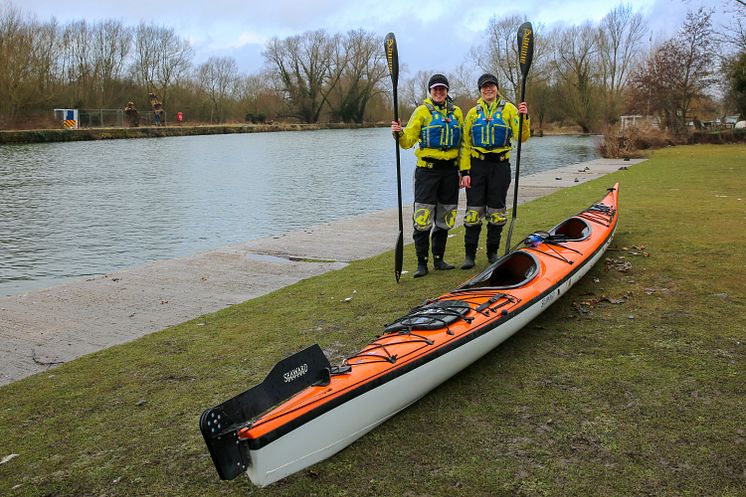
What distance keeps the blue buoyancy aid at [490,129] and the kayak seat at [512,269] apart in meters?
1.37

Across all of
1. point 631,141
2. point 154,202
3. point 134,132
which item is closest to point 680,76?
point 631,141

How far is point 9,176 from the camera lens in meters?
21.6

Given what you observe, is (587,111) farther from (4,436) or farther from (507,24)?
(4,436)

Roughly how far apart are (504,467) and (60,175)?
2288 cm

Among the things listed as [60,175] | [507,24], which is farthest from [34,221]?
[507,24]

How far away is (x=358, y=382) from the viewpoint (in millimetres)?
3102

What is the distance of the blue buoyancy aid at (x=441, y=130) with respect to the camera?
607 centimetres

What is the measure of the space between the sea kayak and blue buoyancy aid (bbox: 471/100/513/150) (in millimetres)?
1651

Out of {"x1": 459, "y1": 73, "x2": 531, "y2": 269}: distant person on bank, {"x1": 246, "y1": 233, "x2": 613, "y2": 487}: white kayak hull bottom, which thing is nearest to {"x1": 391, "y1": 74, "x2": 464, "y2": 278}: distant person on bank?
{"x1": 459, "y1": 73, "x2": 531, "y2": 269}: distant person on bank

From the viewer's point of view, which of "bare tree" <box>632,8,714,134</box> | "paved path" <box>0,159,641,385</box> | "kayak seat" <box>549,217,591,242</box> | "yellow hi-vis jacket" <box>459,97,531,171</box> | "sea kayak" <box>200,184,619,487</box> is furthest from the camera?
"bare tree" <box>632,8,714,134</box>

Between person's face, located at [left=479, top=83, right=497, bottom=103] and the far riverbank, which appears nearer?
person's face, located at [left=479, top=83, right=497, bottom=103]

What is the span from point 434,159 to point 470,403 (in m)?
3.17

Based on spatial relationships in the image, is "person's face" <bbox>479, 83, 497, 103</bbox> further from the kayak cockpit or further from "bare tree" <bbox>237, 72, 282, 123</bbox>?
"bare tree" <bbox>237, 72, 282, 123</bbox>

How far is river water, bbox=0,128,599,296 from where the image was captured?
10016 mm
